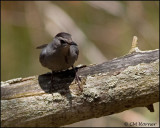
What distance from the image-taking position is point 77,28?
273 inches

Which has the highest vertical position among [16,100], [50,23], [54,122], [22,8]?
[22,8]

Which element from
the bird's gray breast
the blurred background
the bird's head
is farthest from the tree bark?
the blurred background

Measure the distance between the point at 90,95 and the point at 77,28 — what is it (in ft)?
11.8

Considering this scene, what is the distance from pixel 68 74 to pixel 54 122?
52cm

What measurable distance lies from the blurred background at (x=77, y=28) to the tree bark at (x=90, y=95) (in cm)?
288

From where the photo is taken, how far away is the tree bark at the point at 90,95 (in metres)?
3.44

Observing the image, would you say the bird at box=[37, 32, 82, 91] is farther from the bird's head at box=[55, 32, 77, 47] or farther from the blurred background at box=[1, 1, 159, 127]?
the blurred background at box=[1, 1, 159, 127]

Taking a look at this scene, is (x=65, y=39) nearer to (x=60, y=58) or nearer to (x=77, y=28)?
(x=60, y=58)

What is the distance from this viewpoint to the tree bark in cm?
344

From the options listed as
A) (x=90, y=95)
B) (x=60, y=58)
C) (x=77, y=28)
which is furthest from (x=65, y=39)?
(x=77, y=28)

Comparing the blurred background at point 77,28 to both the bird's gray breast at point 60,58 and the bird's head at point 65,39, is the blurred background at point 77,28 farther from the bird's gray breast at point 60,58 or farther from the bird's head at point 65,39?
the bird's head at point 65,39

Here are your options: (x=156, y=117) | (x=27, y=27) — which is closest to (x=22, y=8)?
(x=27, y=27)

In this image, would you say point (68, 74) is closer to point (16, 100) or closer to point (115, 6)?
point (16, 100)

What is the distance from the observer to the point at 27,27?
7.47 meters
